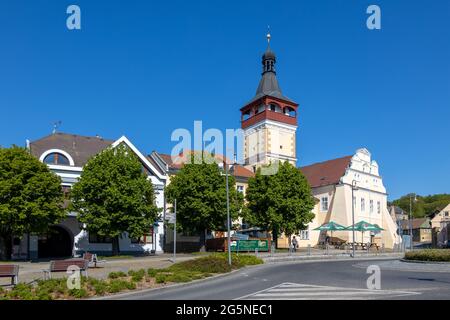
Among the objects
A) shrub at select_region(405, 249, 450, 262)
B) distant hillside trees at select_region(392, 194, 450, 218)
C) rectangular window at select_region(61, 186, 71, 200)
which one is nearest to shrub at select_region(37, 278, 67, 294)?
shrub at select_region(405, 249, 450, 262)

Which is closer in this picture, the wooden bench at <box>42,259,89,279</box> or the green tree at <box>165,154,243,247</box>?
the wooden bench at <box>42,259,89,279</box>

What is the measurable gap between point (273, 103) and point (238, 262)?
4550 cm

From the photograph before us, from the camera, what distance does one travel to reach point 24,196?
1277 inches

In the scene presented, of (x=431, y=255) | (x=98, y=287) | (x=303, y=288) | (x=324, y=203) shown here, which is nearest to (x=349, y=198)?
(x=324, y=203)

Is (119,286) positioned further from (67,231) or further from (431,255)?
(67,231)

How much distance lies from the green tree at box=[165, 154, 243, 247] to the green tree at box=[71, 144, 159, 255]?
4.40 meters

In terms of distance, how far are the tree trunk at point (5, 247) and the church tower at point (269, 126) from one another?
37.3 metres

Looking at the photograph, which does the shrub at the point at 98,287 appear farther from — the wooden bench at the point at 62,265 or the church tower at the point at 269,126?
the church tower at the point at 269,126

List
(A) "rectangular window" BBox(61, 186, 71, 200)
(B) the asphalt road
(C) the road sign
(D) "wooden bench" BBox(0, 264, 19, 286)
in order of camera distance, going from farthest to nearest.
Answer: (A) "rectangular window" BBox(61, 186, 71, 200)
(C) the road sign
(D) "wooden bench" BBox(0, 264, 19, 286)
(B) the asphalt road

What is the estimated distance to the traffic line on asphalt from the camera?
1473cm

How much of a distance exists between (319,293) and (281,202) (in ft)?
106

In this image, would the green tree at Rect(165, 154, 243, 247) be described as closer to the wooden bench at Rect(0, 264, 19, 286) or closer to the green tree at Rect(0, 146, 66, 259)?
the green tree at Rect(0, 146, 66, 259)
